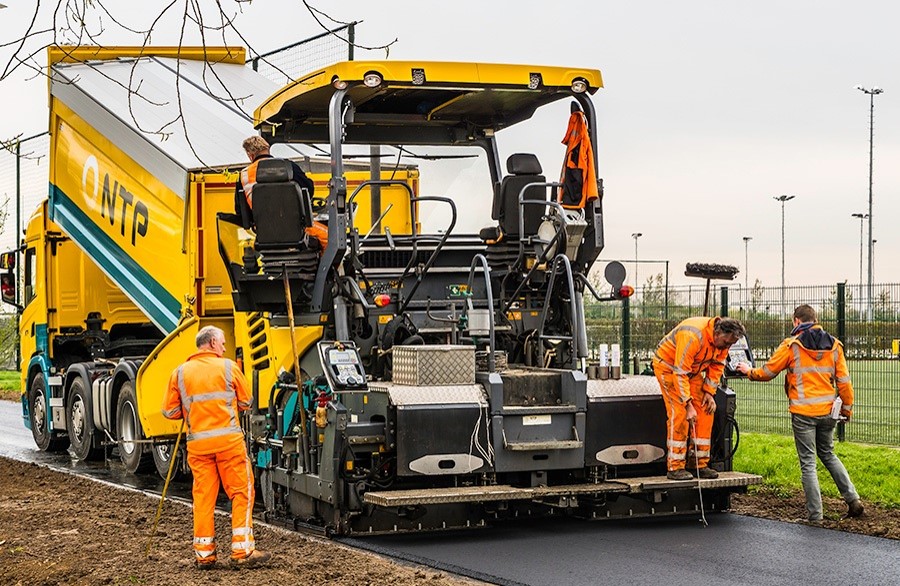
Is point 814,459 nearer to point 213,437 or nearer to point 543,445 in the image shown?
point 543,445

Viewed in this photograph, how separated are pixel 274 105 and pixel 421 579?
467 cm

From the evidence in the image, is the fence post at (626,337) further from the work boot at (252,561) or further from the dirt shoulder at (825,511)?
the work boot at (252,561)

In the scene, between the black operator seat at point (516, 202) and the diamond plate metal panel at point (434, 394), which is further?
the black operator seat at point (516, 202)

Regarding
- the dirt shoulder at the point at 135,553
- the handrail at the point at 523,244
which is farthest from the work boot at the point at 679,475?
the dirt shoulder at the point at 135,553

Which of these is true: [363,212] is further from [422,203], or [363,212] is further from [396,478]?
[396,478]

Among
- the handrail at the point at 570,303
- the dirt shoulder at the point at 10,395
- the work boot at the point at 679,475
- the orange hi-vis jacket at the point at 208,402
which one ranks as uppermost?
the handrail at the point at 570,303

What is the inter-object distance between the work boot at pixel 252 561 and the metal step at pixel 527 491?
0.83 m

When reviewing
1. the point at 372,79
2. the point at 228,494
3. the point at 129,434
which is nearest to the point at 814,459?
the point at 372,79

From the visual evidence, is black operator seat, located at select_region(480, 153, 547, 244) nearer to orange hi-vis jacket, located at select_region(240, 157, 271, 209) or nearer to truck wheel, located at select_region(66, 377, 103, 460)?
orange hi-vis jacket, located at select_region(240, 157, 271, 209)

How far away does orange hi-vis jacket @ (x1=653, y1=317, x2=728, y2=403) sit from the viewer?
9625 millimetres

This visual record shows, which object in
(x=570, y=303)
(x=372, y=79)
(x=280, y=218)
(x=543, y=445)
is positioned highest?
(x=372, y=79)

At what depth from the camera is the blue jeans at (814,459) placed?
9984 millimetres

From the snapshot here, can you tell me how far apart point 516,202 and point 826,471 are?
4041 millimetres

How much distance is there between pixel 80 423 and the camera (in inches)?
629
